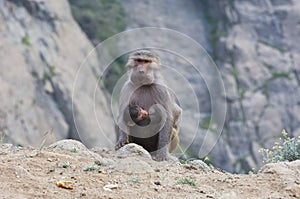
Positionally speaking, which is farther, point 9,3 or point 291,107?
point 291,107

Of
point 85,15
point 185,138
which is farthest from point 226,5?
point 185,138

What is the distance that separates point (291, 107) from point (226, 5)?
5793 mm

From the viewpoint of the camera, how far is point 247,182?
5.45 metres

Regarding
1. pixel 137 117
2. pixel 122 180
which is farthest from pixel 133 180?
pixel 137 117

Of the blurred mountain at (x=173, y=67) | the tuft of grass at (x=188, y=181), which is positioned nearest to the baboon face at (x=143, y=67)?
the tuft of grass at (x=188, y=181)

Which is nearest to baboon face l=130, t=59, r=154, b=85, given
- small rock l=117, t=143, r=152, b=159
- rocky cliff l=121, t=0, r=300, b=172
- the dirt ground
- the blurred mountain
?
small rock l=117, t=143, r=152, b=159

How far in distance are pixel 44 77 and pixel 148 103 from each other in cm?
1810

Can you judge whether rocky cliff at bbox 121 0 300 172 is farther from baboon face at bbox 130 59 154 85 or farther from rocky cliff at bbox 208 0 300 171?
baboon face at bbox 130 59 154 85

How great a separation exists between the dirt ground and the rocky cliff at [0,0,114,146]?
16.5 m

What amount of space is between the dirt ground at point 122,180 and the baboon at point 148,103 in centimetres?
190

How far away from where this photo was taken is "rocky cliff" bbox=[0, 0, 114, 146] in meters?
24.0

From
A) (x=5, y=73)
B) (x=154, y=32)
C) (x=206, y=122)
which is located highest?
(x=154, y=32)

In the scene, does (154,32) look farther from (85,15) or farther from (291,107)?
(291,107)

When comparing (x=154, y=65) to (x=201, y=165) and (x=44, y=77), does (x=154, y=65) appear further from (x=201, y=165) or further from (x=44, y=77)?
(x=44, y=77)
